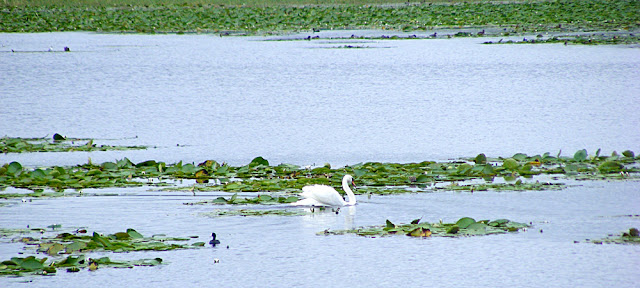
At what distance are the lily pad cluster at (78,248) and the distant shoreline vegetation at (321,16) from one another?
35948 millimetres

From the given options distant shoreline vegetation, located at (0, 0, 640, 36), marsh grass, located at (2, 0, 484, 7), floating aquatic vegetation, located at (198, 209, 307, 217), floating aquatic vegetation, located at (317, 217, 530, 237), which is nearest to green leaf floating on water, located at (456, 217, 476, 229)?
floating aquatic vegetation, located at (317, 217, 530, 237)

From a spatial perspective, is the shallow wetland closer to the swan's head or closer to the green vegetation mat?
the green vegetation mat

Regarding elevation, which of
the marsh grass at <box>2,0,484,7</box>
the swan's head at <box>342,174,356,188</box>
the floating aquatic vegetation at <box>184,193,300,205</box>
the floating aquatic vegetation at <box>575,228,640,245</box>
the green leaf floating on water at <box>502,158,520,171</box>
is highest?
the marsh grass at <box>2,0,484,7</box>

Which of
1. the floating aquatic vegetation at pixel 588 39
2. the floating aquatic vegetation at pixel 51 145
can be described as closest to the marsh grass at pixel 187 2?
the floating aquatic vegetation at pixel 588 39

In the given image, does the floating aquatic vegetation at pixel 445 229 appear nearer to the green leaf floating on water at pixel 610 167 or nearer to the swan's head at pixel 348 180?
the swan's head at pixel 348 180

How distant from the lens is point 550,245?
10.2 m

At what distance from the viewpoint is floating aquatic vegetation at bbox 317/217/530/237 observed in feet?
34.7

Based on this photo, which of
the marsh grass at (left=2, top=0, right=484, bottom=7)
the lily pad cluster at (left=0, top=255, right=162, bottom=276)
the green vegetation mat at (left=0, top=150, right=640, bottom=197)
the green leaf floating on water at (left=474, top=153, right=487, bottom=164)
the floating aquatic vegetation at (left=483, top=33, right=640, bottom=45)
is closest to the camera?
the lily pad cluster at (left=0, top=255, right=162, bottom=276)

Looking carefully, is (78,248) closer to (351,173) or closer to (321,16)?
(351,173)

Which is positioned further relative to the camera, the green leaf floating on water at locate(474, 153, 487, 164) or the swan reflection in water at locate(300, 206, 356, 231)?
the green leaf floating on water at locate(474, 153, 487, 164)

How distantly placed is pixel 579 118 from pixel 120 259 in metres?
13.4

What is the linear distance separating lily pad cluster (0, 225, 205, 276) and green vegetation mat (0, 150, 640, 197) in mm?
2693

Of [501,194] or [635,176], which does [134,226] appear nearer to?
[501,194]

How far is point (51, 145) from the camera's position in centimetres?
1725
